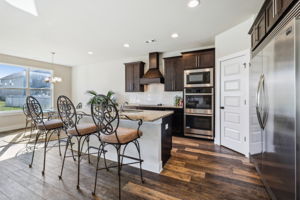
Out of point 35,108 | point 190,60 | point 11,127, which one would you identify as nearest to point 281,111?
point 190,60

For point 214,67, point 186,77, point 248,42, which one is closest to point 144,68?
point 186,77

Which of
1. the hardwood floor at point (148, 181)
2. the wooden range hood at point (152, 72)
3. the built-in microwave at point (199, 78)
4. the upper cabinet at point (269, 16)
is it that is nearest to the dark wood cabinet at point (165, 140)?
the hardwood floor at point (148, 181)

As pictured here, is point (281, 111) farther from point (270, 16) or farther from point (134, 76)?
point (134, 76)

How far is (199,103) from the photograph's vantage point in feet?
12.2

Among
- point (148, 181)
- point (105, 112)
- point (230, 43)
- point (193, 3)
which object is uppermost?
point (193, 3)

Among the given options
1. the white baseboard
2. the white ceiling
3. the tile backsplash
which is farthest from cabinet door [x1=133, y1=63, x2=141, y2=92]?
the white baseboard

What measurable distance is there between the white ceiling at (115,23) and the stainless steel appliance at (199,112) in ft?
4.82

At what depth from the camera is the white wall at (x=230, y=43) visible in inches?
108

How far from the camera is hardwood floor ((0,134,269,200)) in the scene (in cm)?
166

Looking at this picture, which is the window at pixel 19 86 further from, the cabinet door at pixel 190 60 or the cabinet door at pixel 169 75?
the cabinet door at pixel 190 60

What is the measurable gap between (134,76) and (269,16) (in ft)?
12.9

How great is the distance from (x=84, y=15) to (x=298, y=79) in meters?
3.12

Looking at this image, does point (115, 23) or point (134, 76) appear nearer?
point (115, 23)

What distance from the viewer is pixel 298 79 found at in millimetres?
1043
